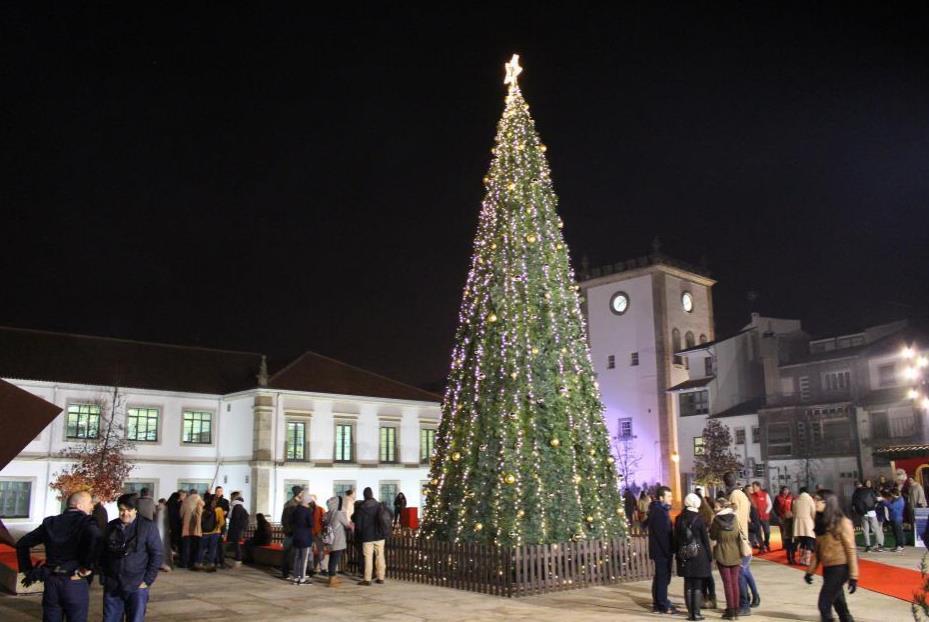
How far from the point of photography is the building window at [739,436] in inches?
2031

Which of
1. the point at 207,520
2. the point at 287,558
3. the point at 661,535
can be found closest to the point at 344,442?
the point at 207,520

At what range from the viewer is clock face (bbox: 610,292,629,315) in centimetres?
6316

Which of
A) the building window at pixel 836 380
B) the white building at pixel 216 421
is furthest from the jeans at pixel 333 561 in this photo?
the building window at pixel 836 380

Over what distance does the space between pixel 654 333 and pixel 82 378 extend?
39065mm

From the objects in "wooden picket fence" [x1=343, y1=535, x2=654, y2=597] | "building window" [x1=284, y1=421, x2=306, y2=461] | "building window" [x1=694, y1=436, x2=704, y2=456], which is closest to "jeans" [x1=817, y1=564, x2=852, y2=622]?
"wooden picket fence" [x1=343, y1=535, x2=654, y2=597]

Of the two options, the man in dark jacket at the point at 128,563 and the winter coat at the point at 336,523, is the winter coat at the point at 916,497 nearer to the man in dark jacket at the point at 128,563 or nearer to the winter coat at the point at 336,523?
the winter coat at the point at 336,523

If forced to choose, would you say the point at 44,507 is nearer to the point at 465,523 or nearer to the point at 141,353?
the point at 141,353

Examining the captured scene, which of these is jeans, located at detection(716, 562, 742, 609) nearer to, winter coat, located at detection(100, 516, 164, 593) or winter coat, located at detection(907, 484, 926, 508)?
winter coat, located at detection(100, 516, 164, 593)

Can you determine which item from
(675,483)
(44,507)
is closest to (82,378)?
(44,507)

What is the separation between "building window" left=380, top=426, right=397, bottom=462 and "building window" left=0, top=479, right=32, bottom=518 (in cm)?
1653

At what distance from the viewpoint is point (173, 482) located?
127ft

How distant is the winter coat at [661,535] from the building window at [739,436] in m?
42.5

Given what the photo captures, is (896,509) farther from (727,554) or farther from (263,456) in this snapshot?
(263,456)

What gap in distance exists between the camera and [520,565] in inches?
523
